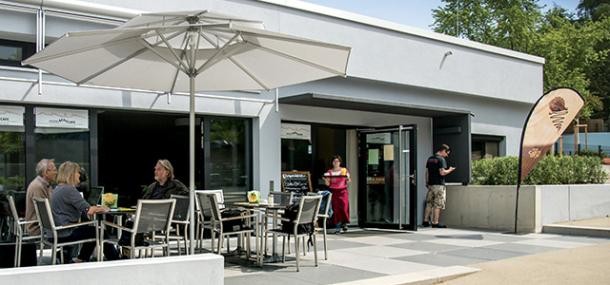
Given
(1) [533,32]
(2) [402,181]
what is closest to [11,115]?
(2) [402,181]

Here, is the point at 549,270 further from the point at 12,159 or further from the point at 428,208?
the point at 12,159

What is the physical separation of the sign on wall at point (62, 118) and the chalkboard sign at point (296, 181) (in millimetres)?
4004

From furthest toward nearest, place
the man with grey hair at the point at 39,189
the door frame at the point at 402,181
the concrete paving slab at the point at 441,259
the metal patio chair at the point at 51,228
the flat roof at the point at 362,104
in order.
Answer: the door frame at the point at 402,181 < the flat roof at the point at 362,104 < the concrete paving slab at the point at 441,259 < the man with grey hair at the point at 39,189 < the metal patio chair at the point at 51,228

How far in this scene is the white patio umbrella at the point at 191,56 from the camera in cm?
615

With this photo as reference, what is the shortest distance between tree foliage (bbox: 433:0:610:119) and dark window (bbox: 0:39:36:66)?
27754mm

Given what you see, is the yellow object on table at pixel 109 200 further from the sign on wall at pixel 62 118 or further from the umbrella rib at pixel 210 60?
the sign on wall at pixel 62 118

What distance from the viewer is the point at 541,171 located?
44.3 ft

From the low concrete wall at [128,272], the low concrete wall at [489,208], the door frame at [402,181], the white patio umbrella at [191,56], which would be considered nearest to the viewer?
the low concrete wall at [128,272]

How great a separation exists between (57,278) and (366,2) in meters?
16.5

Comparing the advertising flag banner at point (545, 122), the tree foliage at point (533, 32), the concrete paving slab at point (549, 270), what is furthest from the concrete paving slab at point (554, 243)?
the tree foliage at point (533, 32)

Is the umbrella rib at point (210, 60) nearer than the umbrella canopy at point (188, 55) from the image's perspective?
No

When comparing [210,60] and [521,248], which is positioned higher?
[210,60]

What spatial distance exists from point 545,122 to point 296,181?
5.09 metres

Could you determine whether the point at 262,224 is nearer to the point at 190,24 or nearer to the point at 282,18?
the point at 190,24
